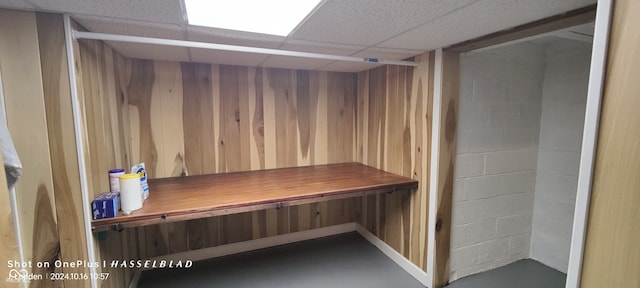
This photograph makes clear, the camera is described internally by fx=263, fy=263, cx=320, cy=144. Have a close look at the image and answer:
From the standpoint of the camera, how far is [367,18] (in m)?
1.31

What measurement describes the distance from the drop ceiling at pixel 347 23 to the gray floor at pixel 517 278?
73.1 inches

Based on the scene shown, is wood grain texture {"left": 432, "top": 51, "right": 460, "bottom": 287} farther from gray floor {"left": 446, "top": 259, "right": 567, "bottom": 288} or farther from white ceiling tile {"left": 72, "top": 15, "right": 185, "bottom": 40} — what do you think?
white ceiling tile {"left": 72, "top": 15, "right": 185, "bottom": 40}

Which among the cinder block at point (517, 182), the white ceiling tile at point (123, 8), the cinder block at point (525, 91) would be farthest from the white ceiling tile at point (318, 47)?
the cinder block at point (517, 182)

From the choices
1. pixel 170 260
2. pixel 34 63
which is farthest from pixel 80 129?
pixel 170 260

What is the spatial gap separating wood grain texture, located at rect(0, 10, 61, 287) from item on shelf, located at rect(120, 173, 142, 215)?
0.27 metres

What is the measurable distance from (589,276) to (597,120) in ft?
1.68

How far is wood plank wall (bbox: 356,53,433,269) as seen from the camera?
2068 mm

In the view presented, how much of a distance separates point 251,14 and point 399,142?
1.57m

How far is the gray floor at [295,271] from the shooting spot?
212 cm

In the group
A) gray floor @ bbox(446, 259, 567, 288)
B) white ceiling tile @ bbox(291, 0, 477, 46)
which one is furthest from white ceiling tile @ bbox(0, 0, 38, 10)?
gray floor @ bbox(446, 259, 567, 288)

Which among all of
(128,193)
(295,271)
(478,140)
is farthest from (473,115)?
(128,193)

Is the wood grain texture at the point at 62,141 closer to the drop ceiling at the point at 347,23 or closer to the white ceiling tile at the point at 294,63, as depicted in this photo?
the drop ceiling at the point at 347,23

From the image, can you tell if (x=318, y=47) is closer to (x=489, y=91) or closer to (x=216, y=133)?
(x=216, y=133)

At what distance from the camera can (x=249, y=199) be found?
171 cm
